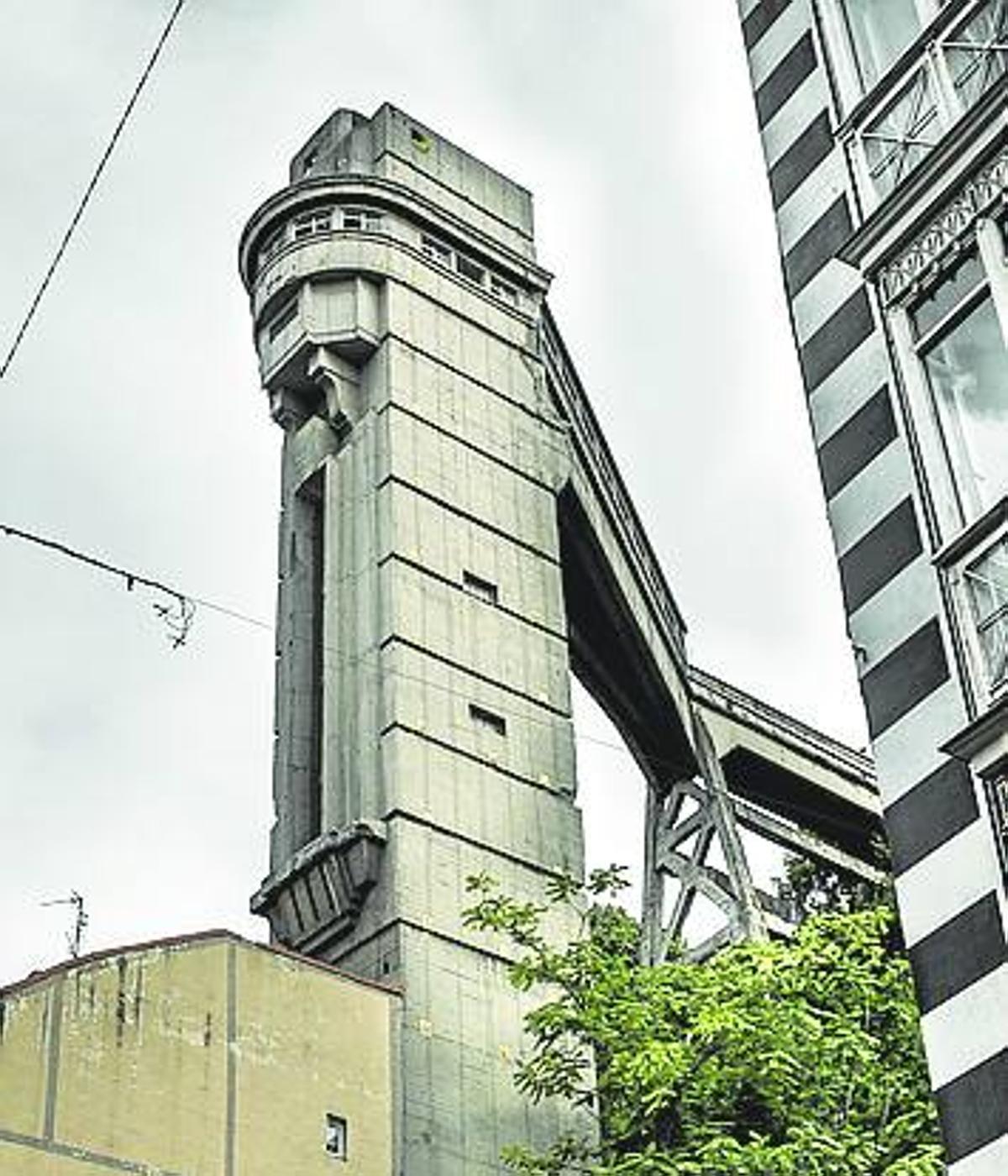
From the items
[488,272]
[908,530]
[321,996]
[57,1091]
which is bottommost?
[908,530]

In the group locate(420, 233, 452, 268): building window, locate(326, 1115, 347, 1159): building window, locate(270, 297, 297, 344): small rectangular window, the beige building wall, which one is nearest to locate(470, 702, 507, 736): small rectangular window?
the beige building wall

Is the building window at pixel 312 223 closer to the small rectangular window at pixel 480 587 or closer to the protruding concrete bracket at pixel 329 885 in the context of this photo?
the small rectangular window at pixel 480 587

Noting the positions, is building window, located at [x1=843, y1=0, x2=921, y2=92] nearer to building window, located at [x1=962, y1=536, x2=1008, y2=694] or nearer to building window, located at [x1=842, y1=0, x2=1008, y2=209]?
building window, located at [x1=842, y1=0, x2=1008, y2=209]

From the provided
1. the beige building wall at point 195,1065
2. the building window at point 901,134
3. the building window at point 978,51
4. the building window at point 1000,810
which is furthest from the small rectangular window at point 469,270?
the building window at point 1000,810

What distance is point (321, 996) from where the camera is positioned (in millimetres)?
28484

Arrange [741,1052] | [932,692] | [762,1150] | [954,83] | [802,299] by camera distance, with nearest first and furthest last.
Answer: [932,692] < [954,83] < [802,299] < [762,1150] < [741,1052]

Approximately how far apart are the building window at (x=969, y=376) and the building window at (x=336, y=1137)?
17.3 m

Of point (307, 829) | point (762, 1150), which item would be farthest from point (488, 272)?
point (762, 1150)

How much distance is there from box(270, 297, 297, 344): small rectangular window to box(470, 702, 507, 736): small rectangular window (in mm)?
8435

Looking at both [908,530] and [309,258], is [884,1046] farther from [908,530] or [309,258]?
[309,258]

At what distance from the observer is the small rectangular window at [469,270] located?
38875 millimetres

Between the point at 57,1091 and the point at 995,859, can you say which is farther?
the point at 57,1091

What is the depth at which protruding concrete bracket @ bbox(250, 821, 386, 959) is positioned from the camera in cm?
3064

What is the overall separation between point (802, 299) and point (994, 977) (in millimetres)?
5796
